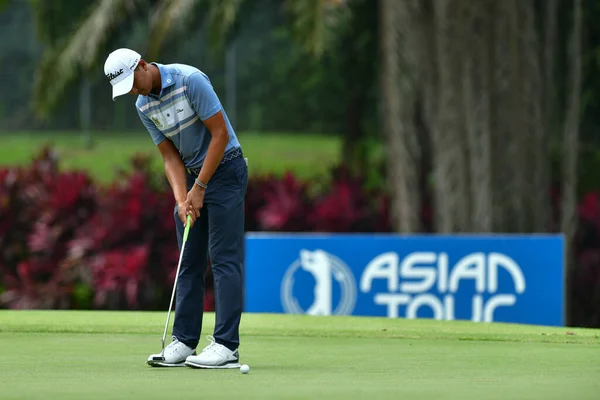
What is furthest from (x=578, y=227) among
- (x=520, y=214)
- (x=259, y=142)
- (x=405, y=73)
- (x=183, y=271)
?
(x=259, y=142)

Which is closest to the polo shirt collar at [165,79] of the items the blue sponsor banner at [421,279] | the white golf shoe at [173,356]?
the white golf shoe at [173,356]

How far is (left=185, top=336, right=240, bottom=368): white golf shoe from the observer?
→ 638 centimetres

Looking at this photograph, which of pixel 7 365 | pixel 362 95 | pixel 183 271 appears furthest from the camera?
pixel 362 95

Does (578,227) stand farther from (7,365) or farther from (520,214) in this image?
(7,365)

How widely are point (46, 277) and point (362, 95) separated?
938 centimetres

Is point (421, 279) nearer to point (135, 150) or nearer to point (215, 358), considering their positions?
point (215, 358)

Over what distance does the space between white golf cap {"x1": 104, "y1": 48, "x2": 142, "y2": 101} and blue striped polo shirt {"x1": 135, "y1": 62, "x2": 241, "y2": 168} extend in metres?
0.18

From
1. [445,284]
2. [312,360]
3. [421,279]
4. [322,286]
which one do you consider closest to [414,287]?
[421,279]

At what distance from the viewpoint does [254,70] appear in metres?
25.8

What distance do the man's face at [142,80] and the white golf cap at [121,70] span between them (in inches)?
1.5

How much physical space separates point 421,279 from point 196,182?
6325 millimetres

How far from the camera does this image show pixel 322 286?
41.9 ft

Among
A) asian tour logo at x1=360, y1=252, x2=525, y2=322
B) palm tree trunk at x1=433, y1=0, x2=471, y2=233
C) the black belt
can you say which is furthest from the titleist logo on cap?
palm tree trunk at x1=433, y1=0, x2=471, y2=233

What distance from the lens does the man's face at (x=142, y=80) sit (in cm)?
634
